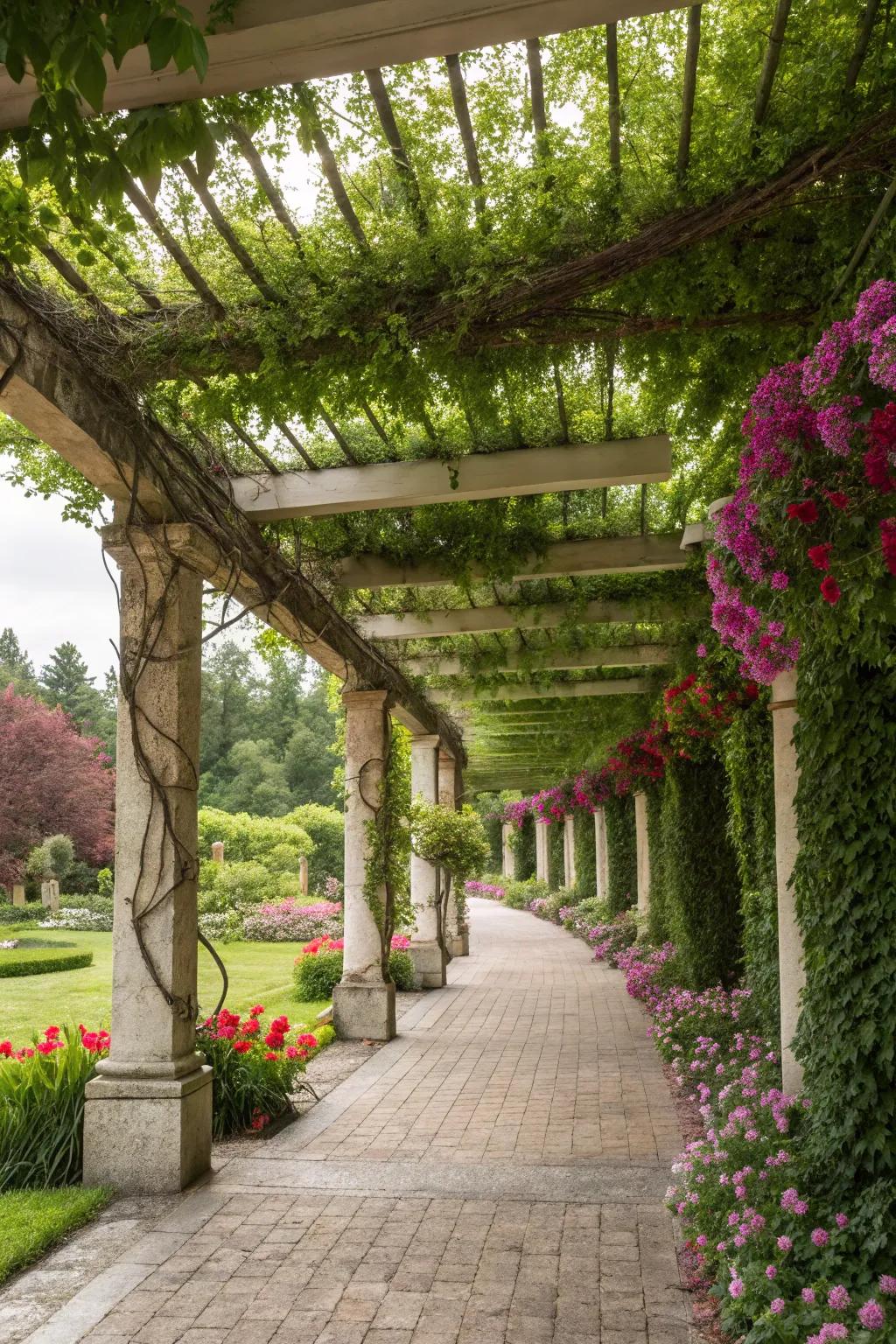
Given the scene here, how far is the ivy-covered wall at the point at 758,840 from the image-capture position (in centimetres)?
671

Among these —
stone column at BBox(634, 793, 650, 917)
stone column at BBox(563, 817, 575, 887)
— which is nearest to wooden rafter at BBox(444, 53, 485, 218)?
stone column at BBox(634, 793, 650, 917)

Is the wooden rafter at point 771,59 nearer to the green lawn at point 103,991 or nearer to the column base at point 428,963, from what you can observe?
the green lawn at point 103,991

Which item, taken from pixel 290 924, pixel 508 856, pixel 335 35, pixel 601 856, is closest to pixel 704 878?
pixel 335 35

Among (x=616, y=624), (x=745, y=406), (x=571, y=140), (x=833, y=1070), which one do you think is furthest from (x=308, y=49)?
(x=616, y=624)

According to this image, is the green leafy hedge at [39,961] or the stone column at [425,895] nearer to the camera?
the stone column at [425,895]

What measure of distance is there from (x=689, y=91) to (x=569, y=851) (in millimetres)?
23552

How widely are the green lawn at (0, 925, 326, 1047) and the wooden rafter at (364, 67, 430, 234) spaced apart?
6.57 meters

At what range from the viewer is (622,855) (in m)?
17.0

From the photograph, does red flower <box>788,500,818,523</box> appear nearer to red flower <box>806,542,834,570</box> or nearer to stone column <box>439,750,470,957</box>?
red flower <box>806,542,834,570</box>

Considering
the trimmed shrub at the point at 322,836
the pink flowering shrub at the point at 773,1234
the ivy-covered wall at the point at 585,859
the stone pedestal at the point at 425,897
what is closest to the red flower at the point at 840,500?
the pink flowering shrub at the point at 773,1234

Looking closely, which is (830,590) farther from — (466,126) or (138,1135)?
(138,1135)

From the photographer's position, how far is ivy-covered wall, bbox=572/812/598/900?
2289 cm

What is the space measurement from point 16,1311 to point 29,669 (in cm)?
6413

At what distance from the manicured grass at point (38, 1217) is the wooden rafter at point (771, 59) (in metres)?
5.12
